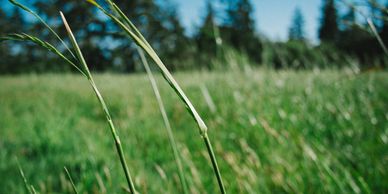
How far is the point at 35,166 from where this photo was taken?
58.2 inches

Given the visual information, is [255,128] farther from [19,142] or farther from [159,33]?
[159,33]

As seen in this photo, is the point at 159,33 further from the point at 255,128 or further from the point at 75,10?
the point at 255,128

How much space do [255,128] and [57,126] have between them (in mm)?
1448

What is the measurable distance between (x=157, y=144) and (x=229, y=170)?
2.43ft

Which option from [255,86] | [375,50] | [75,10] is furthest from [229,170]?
[75,10]

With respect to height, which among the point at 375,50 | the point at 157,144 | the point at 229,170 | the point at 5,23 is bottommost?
the point at 375,50

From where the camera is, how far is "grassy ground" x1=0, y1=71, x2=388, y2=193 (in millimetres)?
948

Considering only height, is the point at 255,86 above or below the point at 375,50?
above

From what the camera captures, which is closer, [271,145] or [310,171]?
[310,171]

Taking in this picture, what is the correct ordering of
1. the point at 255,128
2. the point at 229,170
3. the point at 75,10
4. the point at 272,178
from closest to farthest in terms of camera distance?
the point at 272,178 → the point at 229,170 → the point at 255,128 → the point at 75,10

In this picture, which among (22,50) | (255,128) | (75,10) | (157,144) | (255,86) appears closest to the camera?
(255,128)

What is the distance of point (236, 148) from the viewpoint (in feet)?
5.02

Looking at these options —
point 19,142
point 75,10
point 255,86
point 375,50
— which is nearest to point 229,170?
point 19,142

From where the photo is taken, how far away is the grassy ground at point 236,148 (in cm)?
95
